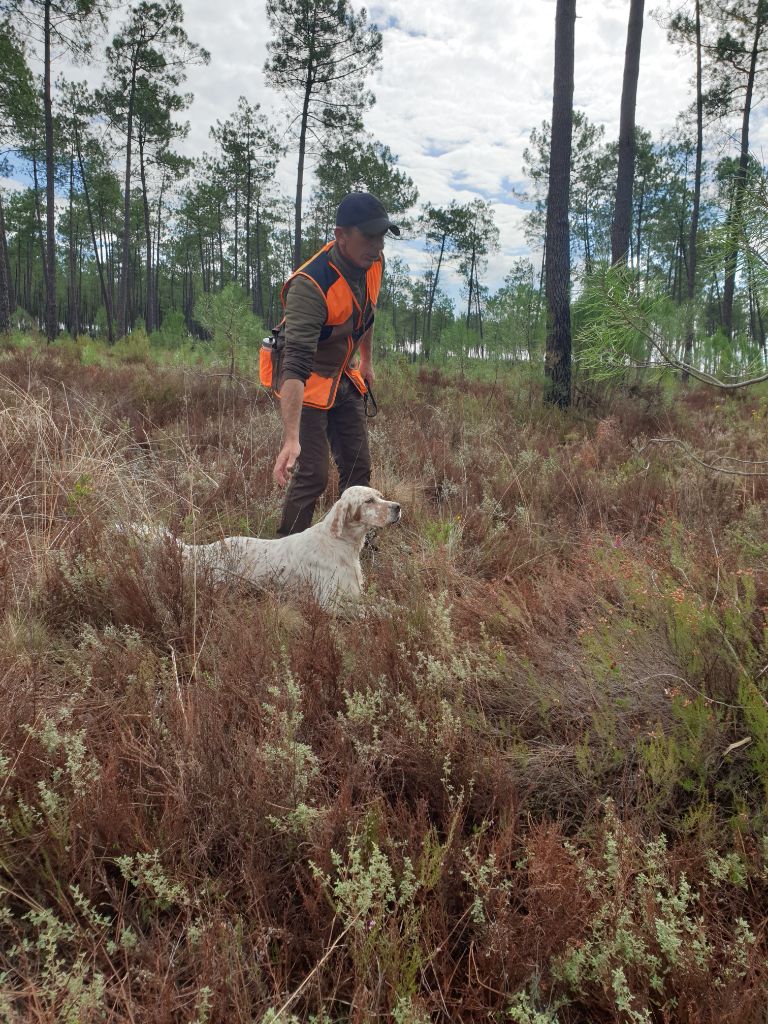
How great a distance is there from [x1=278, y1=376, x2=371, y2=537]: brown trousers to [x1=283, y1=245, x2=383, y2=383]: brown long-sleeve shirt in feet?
1.58

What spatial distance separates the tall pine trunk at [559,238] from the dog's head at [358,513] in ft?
19.9

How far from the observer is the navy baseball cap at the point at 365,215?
11.3 ft

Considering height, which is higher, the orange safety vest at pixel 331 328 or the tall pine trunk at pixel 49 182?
the tall pine trunk at pixel 49 182

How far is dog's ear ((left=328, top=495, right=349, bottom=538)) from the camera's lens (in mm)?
3404

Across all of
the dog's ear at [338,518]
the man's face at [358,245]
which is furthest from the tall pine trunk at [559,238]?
the dog's ear at [338,518]

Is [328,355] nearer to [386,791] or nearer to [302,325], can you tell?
[302,325]

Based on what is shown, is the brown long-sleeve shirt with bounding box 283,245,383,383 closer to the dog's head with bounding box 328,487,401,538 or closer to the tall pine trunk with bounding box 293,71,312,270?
the dog's head with bounding box 328,487,401,538

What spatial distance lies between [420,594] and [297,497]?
155 cm

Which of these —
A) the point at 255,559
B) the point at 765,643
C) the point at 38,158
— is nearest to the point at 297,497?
the point at 255,559

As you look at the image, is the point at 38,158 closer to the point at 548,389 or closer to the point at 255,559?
the point at 548,389

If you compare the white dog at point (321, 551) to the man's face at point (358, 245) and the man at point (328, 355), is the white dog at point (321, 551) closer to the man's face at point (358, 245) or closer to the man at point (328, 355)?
the man at point (328, 355)

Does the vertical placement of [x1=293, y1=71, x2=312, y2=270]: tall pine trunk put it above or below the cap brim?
above

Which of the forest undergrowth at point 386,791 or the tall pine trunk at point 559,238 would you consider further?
the tall pine trunk at point 559,238

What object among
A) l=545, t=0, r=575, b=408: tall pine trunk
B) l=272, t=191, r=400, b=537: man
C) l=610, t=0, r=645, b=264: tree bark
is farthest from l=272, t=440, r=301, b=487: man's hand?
l=610, t=0, r=645, b=264: tree bark
